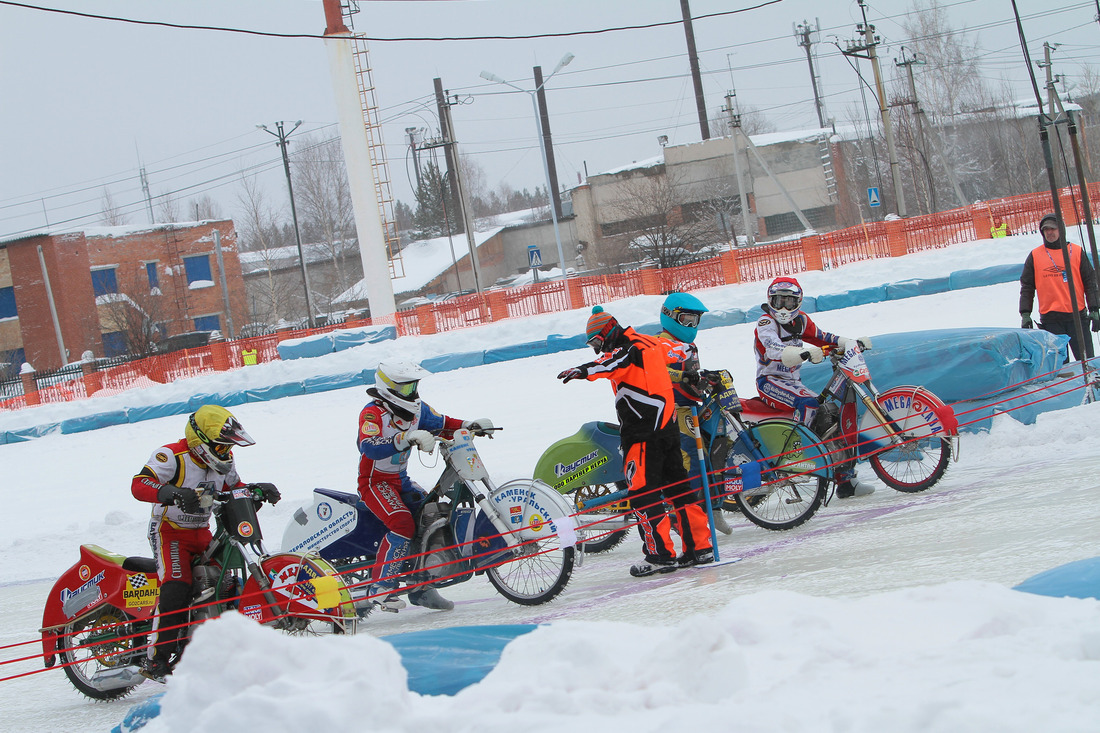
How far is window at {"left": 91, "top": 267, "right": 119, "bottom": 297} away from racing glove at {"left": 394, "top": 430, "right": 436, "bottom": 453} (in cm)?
5357

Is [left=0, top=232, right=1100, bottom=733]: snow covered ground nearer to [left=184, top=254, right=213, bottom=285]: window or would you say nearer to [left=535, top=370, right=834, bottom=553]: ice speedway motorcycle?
[left=535, top=370, right=834, bottom=553]: ice speedway motorcycle

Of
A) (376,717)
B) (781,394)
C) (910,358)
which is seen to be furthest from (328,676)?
(910,358)

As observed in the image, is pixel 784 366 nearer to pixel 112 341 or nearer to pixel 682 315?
pixel 682 315

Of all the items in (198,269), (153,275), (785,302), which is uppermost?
(198,269)

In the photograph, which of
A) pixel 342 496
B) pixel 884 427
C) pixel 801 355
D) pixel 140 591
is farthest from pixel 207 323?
pixel 884 427

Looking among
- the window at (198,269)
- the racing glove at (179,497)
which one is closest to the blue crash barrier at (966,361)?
the racing glove at (179,497)

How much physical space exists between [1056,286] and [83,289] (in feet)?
175

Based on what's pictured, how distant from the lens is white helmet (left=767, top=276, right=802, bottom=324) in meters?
7.91

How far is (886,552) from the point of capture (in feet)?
19.8

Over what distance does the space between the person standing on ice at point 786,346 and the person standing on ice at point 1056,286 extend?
3.63 m

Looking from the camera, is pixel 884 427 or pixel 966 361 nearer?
pixel 884 427

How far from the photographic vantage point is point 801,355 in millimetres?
7461

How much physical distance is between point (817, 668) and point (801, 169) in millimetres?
66605

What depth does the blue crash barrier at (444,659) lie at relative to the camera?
3.62m
